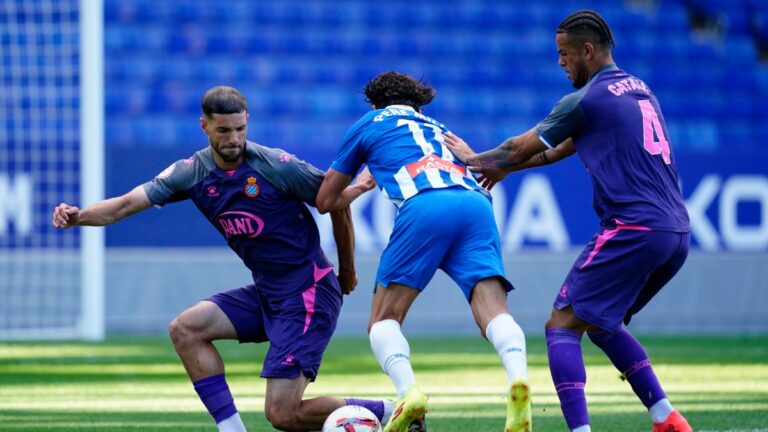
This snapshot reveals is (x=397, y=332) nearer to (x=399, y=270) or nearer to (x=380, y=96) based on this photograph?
(x=399, y=270)

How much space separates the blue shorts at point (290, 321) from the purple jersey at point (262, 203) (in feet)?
0.23

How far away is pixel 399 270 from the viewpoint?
6070mm

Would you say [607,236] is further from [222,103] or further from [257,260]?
[222,103]

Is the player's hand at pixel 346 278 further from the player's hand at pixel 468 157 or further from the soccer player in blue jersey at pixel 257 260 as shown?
the player's hand at pixel 468 157

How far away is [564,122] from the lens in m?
6.04

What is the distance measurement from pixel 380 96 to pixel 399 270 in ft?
3.22

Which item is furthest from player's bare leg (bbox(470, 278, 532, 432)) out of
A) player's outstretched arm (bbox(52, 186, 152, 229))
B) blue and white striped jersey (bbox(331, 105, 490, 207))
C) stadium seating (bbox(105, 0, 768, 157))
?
stadium seating (bbox(105, 0, 768, 157))

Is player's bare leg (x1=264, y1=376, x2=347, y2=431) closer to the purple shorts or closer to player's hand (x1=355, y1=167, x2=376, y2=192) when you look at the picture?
player's hand (x1=355, y1=167, x2=376, y2=192)

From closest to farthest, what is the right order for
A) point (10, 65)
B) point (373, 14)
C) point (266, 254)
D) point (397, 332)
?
point (397, 332) < point (266, 254) < point (10, 65) < point (373, 14)

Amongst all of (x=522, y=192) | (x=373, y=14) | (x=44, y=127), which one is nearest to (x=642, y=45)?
(x=373, y=14)

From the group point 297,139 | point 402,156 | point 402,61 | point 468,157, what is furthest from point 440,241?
point 402,61

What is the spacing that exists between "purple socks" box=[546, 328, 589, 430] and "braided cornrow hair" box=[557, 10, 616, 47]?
1349mm

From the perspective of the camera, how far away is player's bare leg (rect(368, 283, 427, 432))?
223 inches

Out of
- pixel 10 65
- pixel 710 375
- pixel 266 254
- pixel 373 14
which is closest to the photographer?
pixel 266 254
